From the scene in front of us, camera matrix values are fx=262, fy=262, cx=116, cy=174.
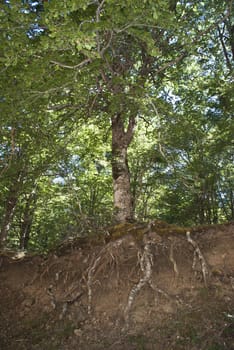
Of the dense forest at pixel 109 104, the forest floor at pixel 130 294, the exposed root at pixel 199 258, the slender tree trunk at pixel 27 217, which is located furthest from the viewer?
the slender tree trunk at pixel 27 217

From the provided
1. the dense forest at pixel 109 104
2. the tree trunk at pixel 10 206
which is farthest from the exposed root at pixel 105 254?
the tree trunk at pixel 10 206

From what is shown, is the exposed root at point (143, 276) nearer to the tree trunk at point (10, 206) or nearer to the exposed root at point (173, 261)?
the exposed root at point (173, 261)

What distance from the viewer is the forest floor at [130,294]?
152 inches

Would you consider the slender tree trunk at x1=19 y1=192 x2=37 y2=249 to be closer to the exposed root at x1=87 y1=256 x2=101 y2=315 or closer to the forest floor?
the forest floor

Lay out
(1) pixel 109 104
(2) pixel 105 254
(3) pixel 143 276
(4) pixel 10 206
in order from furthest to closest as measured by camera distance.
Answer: (4) pixel 10 206 < (1) pixel 109 104 < (2) pixel 105 254 < (3) pixel 143 276

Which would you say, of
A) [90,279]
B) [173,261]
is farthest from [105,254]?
[173,261]

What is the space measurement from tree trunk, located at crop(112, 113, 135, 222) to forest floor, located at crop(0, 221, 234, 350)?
0.43m

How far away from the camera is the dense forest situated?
345 cm

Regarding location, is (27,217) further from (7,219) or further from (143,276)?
(143,276)

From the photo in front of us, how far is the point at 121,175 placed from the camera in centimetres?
580

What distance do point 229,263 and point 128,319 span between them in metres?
1.96

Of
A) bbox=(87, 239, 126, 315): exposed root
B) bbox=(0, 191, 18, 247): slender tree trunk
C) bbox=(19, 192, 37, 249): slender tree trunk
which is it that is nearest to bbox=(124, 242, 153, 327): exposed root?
bbox=(87, 239, 126, 315): exposed root

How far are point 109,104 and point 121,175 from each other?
1693 mm

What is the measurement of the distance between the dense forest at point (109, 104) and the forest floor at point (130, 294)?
72 centimetres
